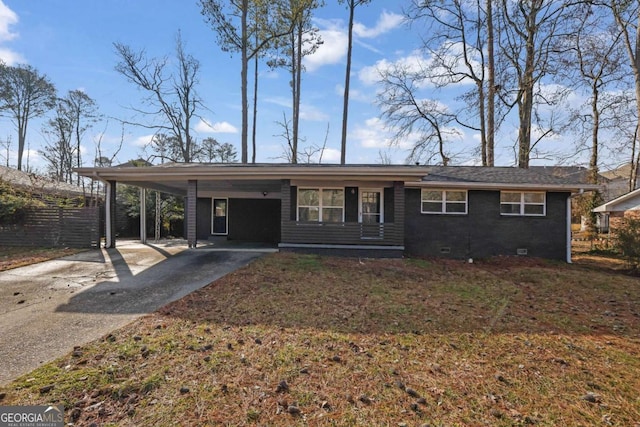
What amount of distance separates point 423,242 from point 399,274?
394 cm

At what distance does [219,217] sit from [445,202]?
10216 mm

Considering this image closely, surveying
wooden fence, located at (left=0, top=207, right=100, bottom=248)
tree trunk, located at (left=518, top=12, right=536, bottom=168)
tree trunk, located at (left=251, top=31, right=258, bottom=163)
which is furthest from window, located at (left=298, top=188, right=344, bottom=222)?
tree trunk, located at (left=518, top=12, right=536, bottom=168)

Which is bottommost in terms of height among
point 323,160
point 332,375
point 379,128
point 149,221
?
point 332,375

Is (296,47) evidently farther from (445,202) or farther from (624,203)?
(624,203)

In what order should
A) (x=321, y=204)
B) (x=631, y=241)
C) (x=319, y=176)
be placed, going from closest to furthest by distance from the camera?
(x=631, y=241), (x=319, y=176), (x=321, y=204)

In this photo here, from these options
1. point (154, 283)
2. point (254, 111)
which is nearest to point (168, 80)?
point (254, 111)

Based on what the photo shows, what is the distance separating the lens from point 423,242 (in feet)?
38.2

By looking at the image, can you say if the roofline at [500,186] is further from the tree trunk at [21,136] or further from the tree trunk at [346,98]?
the tree trunk at [21,136]

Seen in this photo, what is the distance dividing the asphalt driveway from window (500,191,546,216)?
9214 millimetres

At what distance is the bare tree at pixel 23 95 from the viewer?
24453 millimetres

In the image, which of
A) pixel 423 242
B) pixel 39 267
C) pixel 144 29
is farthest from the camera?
pixel 144 29

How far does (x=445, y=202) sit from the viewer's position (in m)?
11.7

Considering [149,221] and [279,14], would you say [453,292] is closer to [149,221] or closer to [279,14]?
[149,221]

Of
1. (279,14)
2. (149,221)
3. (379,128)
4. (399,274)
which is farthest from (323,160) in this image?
(399,274)
